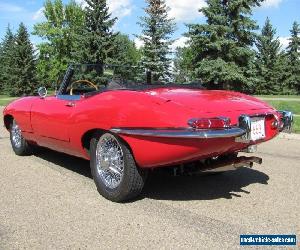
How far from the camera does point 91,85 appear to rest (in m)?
6.08

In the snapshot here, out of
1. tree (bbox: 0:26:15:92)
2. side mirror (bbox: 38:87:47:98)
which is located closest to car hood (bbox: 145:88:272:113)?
side mirror (bbox: 38:87:47:98)

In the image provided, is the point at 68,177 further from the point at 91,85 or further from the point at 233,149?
the point at 233,149

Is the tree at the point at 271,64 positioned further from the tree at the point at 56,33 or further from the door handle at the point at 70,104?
the door handle at the point at 70,104

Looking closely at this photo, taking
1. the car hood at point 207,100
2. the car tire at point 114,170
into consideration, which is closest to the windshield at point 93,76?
the car hood at point 207,100

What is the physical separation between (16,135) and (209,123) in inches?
168

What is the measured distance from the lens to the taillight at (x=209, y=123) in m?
4.00

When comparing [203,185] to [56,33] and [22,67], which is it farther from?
[56,33]

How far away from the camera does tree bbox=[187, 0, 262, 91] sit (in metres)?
32.5

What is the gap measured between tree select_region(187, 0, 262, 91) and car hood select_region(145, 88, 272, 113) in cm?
2741

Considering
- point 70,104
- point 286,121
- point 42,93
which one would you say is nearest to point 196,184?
point 286,121

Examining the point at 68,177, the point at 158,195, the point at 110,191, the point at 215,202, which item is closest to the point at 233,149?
the point at 215,202

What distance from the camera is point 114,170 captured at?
4.71 m

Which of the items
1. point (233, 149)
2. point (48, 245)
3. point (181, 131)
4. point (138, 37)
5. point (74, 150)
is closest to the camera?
point (48, 245)

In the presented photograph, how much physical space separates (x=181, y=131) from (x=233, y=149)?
2.47 ft
